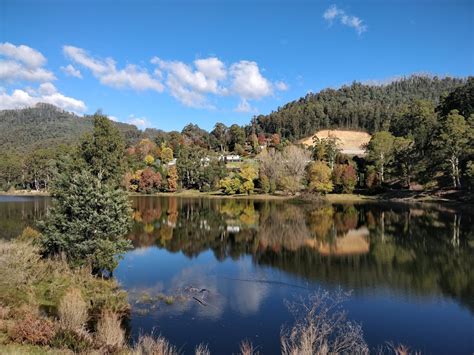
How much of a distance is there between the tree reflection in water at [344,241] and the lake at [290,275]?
0.11 meters

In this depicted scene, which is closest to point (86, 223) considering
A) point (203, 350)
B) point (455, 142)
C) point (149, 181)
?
point (203, 350)

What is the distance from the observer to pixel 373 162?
9544 cm

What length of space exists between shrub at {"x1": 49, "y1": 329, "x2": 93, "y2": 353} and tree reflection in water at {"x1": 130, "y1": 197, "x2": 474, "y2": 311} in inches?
698

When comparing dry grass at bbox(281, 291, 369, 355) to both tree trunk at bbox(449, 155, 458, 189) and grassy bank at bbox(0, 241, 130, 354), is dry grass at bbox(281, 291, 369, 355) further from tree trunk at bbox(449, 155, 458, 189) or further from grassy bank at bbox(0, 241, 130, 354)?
tree trunk at bbox(449, 155, 458, 189)

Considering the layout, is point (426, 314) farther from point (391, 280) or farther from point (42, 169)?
point (42, 169)

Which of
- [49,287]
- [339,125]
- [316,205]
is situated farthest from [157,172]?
[49,287]

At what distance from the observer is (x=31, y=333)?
1279 centimetres

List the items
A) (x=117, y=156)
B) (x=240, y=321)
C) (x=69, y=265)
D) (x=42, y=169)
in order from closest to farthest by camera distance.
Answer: (x=240, y=321), (x=69, y=265), (x=117, y=156), (x=42, y=169)

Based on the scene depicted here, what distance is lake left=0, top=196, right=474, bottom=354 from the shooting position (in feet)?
62.0

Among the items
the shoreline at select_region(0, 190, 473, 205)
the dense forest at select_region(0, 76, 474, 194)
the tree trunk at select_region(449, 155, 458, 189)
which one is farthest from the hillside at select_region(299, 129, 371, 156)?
the tree trunk at select_region(449, 155, 458, 189)

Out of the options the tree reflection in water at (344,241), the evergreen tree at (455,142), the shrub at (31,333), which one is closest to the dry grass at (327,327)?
the tree reflection in water at (344,241)

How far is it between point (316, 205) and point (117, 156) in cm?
4595

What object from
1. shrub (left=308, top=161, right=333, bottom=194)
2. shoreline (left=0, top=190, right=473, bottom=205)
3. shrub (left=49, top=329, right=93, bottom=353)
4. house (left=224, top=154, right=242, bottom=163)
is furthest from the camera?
house (left=224, top=154, right=242, bottom=163)

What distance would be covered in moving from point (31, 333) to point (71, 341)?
4.27 feet
